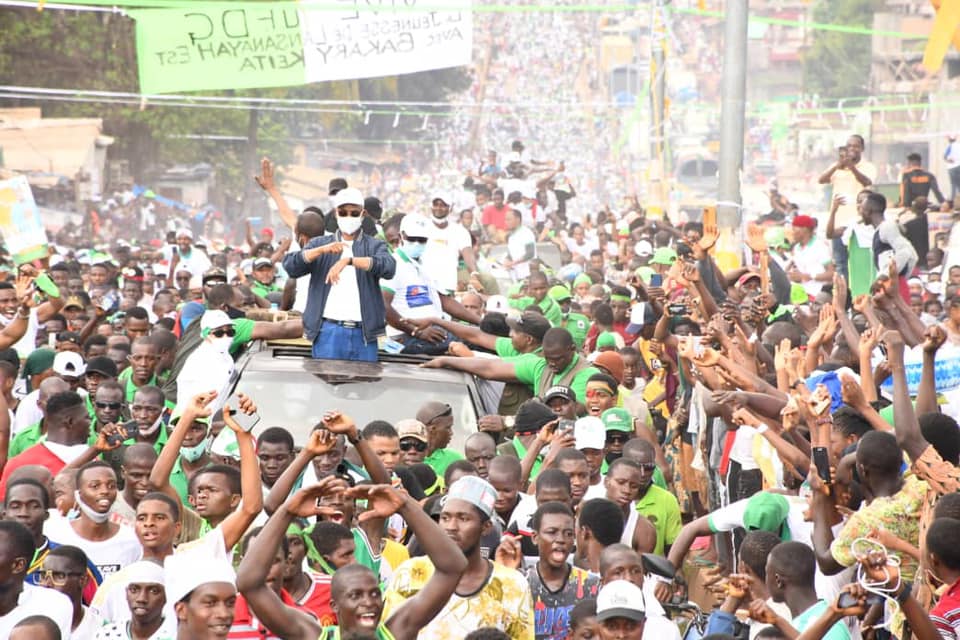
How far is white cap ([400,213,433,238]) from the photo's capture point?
10.9 m

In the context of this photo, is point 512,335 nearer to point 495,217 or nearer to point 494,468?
point 494,468

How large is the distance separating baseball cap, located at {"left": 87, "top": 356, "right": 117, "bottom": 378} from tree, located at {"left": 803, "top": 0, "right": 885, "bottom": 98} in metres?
60.4

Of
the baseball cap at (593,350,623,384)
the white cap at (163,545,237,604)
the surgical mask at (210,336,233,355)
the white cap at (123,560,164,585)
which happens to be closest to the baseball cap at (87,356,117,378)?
the surgical mask at (210,336,233,355)

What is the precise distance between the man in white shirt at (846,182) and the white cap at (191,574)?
8.86 m

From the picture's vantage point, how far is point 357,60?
19344 millimetres

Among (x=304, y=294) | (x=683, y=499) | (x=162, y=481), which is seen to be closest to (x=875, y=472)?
(x=162, y=481)

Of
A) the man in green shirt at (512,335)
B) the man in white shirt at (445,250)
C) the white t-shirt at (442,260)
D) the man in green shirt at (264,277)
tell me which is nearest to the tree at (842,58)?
the man in white shirt at (445,250)

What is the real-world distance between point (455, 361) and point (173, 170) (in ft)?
157

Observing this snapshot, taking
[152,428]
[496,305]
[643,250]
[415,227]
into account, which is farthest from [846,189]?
[152,428]

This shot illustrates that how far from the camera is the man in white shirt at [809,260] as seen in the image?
16.0 metres

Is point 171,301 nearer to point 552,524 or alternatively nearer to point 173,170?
point 552,524

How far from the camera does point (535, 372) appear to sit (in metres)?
9.90

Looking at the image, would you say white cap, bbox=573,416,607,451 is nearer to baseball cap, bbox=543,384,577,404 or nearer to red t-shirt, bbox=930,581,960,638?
baseball cap, bbox=543,384,577,404

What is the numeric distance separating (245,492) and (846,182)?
977 centimetres
